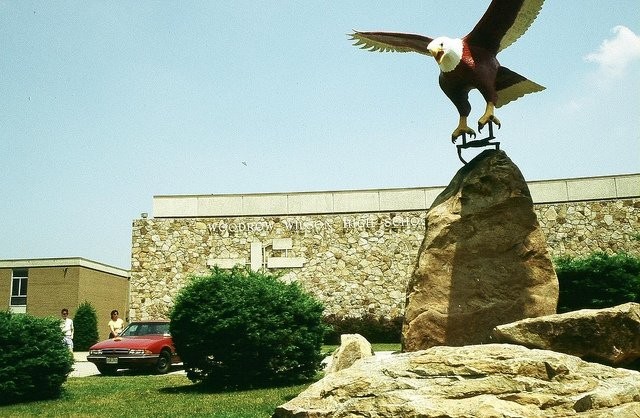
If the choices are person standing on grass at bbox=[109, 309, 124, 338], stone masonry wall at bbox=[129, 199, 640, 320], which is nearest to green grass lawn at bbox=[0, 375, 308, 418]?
person standing on grass at bbox=[109, 309, 124, 338]

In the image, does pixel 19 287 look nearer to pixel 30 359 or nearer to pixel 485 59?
pixel 30 359

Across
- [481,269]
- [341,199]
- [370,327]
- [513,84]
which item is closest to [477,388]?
[481,269]

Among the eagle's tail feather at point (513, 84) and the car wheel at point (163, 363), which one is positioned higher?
the eagle's tail feather at point (513, 84)

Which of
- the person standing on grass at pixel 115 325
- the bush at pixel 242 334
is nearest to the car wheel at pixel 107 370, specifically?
the person standing on grass at pixel 115 325

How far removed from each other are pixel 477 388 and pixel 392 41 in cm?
459

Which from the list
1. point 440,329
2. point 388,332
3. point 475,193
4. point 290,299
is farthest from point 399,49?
point 388,332

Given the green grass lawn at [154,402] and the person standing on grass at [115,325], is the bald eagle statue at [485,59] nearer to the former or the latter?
the green grass lawn at [154,402]

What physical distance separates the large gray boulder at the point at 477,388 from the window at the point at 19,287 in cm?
3687

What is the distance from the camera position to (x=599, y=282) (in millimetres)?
12188

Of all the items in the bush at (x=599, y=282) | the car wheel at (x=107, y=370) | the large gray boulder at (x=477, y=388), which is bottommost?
the car wheel at (x=107, y=370)

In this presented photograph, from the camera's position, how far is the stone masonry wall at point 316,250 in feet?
80.0

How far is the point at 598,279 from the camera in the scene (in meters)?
12.2

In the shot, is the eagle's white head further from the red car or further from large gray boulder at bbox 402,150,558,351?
the red car

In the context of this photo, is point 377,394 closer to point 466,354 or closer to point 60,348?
point 466,354
